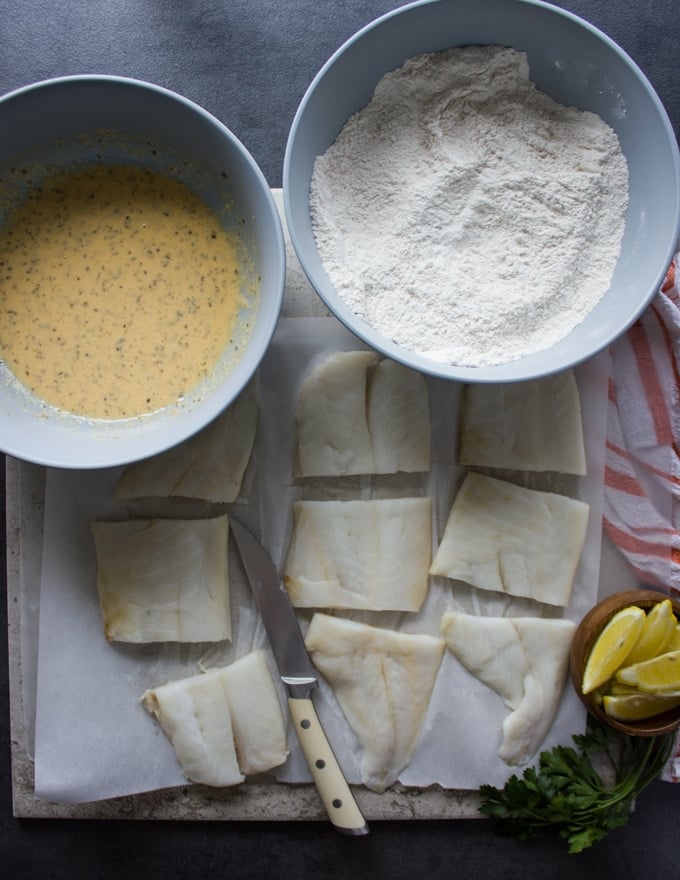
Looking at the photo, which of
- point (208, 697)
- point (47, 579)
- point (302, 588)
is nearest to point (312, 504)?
point (302, 588)

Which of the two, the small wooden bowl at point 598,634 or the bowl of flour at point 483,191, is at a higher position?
the bowl of flour at point 483,191

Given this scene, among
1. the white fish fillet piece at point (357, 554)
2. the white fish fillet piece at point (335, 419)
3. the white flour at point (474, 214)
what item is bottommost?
the white fish fillet piece at point (357, 554)

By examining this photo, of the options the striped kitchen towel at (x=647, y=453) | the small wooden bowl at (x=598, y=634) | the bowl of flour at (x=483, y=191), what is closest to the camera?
the bowl of flour at (x=483, y=191)

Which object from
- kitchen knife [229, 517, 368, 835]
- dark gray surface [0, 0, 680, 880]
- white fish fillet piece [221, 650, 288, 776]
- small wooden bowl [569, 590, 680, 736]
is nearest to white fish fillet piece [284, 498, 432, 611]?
kitchen knife [229, 517, 368, 835]

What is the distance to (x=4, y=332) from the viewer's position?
1234mm

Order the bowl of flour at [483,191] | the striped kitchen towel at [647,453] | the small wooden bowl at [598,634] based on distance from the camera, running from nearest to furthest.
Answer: the bowl of flour at [483,191] < the small wooden bowl at [598,634] < the striped kitchen towel at [647,453]

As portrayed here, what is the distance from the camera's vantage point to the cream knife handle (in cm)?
128

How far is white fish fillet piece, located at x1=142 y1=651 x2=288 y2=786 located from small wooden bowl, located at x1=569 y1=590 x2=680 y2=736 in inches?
21.4

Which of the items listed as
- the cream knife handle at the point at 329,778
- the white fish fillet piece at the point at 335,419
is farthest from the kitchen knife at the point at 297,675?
the white fish fillet piece at the point at 335,419

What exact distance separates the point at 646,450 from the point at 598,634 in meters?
0.36

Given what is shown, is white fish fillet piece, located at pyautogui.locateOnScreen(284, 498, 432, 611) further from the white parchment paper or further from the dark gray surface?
the dark gray surface

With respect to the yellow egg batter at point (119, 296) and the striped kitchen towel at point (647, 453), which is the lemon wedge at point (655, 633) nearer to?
the striped kitchen towel at point (647, 453)

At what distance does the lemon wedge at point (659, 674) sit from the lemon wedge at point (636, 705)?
0.06 feet

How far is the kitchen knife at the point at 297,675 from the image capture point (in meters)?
Answer: 1.28
